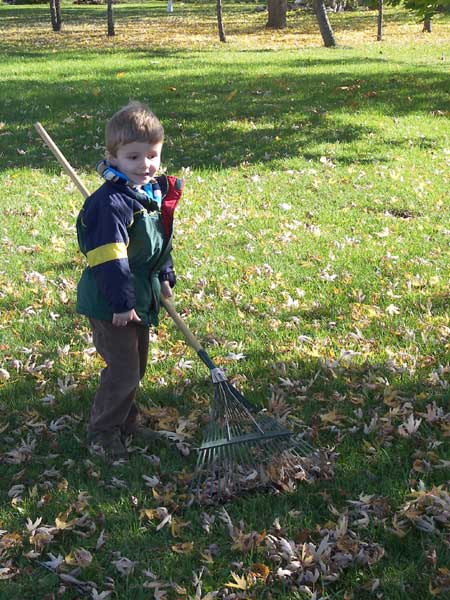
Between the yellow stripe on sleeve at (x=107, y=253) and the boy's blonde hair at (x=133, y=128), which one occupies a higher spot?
the boy's blonde hair at (x=133, y=128)

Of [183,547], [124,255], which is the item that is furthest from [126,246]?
[183,547]

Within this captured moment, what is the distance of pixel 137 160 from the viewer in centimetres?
353

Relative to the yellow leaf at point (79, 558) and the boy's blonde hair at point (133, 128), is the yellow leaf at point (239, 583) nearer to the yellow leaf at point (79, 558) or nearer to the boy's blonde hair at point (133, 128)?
the yellow leaf at point (79, 558)

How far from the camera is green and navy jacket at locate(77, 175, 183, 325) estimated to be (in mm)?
3449

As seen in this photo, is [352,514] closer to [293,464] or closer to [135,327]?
[293,464]

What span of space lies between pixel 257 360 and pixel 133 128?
204 cm

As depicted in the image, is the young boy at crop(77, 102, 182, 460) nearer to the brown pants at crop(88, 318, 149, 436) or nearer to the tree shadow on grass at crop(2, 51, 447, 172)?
the brown pants at crop(88, 318, 149, 436)

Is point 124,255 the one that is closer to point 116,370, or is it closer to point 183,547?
point 116,370

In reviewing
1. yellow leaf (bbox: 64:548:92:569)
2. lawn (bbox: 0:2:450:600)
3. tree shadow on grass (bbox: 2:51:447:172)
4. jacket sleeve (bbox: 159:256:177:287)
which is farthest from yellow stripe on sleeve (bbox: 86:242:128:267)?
tree shadow on grass (bbox: 2:51:447:172)

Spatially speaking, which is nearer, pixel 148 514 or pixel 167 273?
pixel 148 514

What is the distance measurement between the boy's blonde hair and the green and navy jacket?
0.19m

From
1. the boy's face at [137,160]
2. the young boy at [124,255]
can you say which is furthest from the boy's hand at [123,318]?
the boy's face at [137,160]

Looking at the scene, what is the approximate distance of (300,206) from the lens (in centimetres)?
837

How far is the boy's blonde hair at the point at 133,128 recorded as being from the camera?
3.45 meters
